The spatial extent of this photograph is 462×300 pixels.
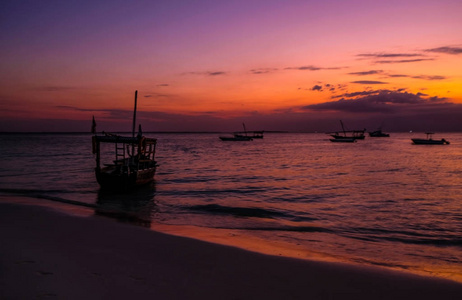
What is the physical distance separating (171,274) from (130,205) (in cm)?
1027

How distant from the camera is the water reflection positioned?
1244 centimetres

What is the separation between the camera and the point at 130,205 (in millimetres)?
15508

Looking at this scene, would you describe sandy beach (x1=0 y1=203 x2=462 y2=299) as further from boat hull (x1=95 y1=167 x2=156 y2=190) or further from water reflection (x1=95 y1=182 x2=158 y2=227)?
boat hull (x1=95 y1=167 x2=156 y2=190)

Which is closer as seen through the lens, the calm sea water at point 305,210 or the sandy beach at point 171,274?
the sandy beach at point 171,274

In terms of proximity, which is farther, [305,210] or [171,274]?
[305,210]

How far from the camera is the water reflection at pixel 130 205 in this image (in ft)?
40.8

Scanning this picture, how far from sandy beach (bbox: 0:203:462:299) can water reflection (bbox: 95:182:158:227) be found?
12.8ft

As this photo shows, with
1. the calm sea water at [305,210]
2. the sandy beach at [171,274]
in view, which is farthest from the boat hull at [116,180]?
the sandy beach at [171,274]

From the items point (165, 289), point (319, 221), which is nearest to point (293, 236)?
point (319, 221)

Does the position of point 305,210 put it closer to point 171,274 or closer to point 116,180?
point 171,274

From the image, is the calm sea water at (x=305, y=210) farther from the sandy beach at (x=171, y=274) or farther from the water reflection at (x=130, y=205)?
the sandy beach at (x=171, y=274)

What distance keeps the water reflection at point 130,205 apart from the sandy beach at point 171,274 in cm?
390

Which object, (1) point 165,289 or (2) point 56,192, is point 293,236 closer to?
(1) point 165,289

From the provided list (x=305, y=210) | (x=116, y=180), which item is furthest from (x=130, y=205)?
(x=305, y=210)
